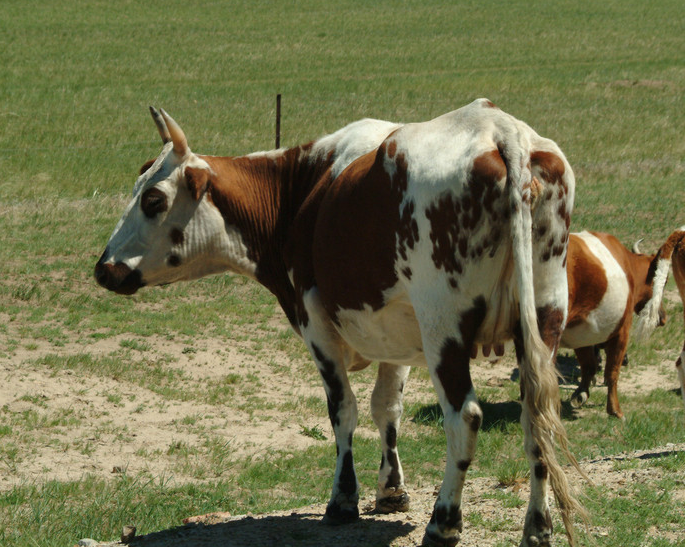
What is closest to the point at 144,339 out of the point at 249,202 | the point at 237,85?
the point at 249,202

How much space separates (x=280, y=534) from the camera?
5453 millimetres

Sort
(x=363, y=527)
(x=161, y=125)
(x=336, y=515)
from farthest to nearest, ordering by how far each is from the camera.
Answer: (x=161, y=125)
(x=336, y=515)
(x=363, y=527)

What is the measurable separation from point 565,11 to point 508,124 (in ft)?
161

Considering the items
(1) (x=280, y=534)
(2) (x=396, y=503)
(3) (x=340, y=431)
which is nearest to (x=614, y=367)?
(2) (x=396, y=503)

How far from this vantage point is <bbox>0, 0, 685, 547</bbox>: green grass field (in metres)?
7.25

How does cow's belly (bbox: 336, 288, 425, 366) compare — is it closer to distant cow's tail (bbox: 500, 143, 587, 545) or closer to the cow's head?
distant cow's tail (bbox: 500, 143, 587, 545)

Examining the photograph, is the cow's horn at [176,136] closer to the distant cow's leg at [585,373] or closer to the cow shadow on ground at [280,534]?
the cow shadow on ground at [280,534]

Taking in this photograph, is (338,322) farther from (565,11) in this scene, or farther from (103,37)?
(565,11)

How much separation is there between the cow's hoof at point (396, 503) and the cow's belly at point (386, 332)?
95 cm

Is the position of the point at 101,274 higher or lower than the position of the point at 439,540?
higher

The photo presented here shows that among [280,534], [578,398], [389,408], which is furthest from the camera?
[578,398]

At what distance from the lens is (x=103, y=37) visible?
3941 cm

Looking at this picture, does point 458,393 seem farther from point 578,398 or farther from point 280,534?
point 578,398

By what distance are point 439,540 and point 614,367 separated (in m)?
5.41
